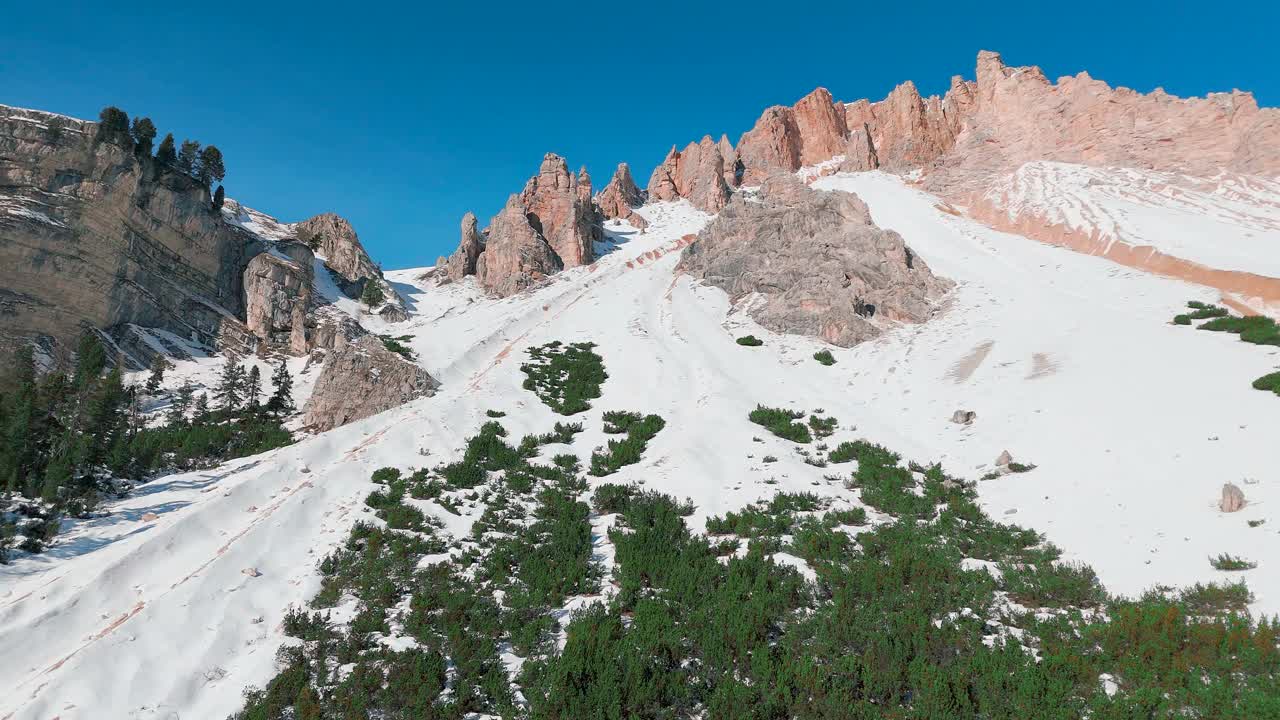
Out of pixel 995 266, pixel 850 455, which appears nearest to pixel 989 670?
pixel 850 455

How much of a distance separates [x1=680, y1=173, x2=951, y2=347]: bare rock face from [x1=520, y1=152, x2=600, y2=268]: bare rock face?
27045 mm

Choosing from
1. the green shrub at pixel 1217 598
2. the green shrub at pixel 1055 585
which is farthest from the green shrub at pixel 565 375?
the green shrub at pixel 1217 598

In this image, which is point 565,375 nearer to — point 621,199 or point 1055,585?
point 1055,585

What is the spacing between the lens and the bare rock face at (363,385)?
26516mm

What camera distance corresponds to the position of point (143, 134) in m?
52.8

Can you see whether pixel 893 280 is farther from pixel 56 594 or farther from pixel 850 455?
pixel 56 594

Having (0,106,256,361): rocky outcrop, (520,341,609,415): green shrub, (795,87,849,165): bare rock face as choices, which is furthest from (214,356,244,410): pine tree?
(795,87,849,165): bare rock face

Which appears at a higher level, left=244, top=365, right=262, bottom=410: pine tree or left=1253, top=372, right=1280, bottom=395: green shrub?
left=1253, top=372, right=1280, bottom=395: green shrub

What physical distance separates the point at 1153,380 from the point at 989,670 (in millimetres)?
16652

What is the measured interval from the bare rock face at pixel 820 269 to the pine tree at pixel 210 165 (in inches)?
2021

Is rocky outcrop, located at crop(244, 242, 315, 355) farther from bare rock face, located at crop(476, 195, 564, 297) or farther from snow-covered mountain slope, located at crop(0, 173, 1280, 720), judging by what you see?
snow-covered mountain slope, located at crop(0, 173, 1280, 720)

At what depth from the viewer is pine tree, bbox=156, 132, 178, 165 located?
53.2 m

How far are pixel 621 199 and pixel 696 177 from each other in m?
16.4

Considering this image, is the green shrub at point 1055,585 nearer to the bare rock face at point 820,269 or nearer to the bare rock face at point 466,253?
the bare rock face at point 820,269
